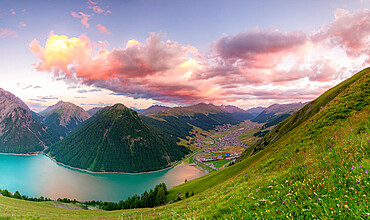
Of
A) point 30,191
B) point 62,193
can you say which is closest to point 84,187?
point 62,193

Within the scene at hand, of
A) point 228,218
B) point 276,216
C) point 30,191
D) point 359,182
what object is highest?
point 359,182

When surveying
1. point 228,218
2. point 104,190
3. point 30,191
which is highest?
point 228,218

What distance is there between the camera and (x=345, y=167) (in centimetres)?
727

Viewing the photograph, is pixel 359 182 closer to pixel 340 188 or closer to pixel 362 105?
pixel 340 188

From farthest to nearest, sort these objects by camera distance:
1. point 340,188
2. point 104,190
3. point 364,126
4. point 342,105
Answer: point 104,190 → point 342,105 → point 364,126 → point 340,188

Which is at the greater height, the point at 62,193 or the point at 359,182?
the point at 359,182

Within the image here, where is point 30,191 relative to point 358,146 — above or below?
below

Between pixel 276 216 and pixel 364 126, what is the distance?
571 inches

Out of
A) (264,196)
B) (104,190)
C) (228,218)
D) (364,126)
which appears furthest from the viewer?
(104,190)

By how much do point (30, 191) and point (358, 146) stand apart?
890ft

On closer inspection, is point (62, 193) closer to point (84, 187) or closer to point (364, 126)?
point (84, 187)

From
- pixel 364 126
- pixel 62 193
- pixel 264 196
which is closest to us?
pixel 264 196

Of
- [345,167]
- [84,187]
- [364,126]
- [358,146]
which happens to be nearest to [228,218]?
[345,167]

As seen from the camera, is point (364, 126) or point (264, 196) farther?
point (364, 126)
